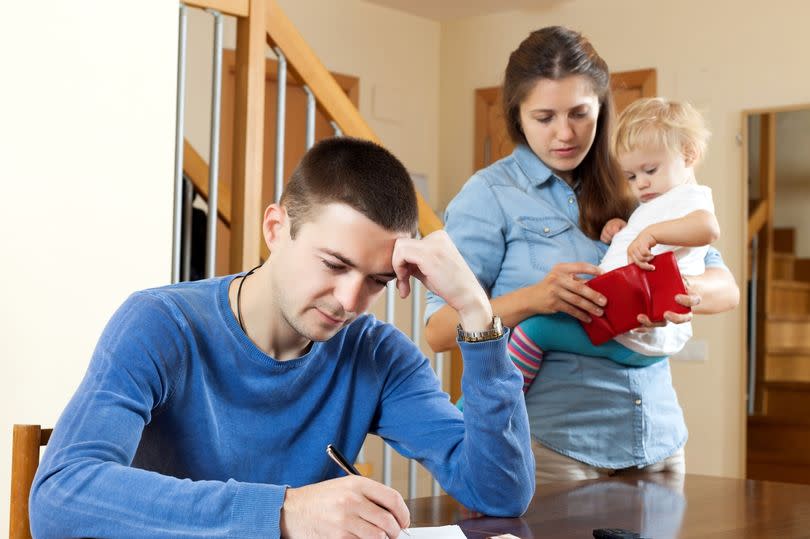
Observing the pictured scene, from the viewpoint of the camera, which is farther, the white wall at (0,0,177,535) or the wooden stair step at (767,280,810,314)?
the wooden stair step at (767,280,810,314)

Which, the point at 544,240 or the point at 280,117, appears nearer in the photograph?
the point at 544,240

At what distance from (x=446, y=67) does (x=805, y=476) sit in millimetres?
2960

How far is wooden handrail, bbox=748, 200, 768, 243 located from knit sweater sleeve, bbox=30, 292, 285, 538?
4.04 metres

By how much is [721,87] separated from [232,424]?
415 cm

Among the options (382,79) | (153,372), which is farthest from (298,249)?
(382,79)

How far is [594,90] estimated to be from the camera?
73.8 inches

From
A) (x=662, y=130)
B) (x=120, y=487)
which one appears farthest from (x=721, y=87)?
(x=120, y=487)

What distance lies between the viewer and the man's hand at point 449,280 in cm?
137

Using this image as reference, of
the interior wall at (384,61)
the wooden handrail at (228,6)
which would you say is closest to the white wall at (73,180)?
the wooden handrail at (228,6)

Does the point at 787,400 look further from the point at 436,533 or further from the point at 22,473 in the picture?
the point at 22,473

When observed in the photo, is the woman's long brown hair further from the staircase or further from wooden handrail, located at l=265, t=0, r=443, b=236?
the staircase

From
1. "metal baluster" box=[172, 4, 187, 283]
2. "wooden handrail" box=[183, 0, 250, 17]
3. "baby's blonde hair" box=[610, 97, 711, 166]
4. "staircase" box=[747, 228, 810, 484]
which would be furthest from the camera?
"staircase" box=[747, 228, 810, 484]

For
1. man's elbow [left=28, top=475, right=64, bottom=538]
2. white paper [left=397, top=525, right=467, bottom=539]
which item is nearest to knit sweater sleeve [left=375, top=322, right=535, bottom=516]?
white paper [left=397, top=525, right=467, bottom=539]

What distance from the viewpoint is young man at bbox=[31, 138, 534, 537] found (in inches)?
42.6
